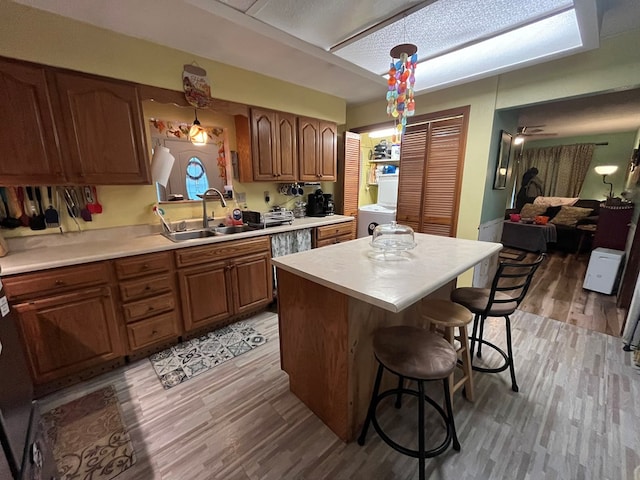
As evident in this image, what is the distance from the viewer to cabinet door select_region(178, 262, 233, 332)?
2225 mm

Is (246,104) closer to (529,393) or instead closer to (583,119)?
(529,393)

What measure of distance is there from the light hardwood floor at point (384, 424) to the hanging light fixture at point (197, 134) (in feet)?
Result: 6.93

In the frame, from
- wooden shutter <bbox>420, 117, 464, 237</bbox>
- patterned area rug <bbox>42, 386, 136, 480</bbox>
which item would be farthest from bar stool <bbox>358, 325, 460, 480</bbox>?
wooden shutter <bbox>420, 117, 464, 237</bbox>

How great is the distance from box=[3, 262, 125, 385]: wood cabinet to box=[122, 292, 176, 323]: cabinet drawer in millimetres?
81

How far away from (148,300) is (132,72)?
1.78 meters

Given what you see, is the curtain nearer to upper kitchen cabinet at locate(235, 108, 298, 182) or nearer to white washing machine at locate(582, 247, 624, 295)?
white washing machine at locate(582, 247, 624, 295)

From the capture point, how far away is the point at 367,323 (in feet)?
4.66

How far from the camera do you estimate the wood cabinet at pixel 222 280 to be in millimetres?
2229

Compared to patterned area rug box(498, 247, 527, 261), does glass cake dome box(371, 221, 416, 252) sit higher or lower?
higher

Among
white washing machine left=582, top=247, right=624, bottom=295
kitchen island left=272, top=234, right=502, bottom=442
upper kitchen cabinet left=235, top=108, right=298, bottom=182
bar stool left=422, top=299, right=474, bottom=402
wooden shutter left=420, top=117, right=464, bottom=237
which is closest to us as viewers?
kitchen island left=272, top=234, right=502, bottom=442

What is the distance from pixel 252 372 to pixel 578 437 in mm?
2012

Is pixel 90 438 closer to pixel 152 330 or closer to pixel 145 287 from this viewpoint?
pixel 152 330

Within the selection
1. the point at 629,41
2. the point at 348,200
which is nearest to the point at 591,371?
the point at 629,41

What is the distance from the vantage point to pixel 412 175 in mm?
3357
